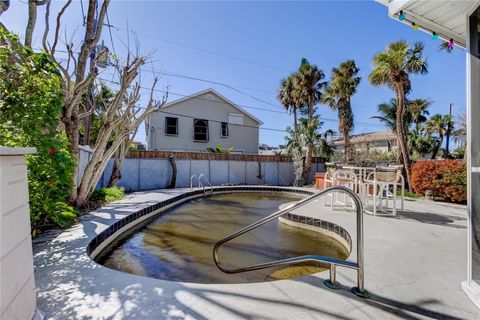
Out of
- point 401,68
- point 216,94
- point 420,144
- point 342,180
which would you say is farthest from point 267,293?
point 420,144

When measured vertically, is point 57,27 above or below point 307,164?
above

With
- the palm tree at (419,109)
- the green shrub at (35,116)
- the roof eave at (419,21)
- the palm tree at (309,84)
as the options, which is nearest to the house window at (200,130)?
the palm tree at (309,84)

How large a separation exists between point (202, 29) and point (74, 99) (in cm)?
883

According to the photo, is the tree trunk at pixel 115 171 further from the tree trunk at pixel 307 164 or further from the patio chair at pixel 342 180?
the tree trunk at pixel 307 164

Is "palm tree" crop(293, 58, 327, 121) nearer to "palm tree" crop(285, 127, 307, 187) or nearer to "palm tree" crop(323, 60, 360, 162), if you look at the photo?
"palm tree" crop(323, 60, 360, 162)

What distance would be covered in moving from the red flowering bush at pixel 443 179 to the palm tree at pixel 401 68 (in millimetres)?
1248

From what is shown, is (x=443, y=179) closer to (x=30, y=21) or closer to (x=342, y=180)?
(x=342, y=180)

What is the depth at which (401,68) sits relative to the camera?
1094cm

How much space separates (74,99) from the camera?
5.54 m

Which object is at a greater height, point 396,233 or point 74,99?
point 74,99

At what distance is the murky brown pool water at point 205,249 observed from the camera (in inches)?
133

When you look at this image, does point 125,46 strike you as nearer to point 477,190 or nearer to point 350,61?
point 477,190

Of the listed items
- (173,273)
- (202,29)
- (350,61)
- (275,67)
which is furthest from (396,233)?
(275,67)

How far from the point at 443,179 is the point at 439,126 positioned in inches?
720
